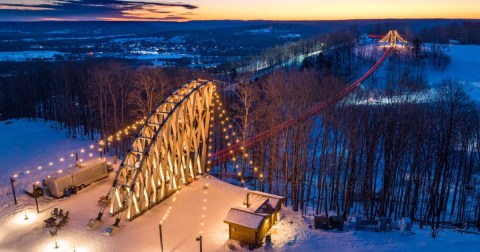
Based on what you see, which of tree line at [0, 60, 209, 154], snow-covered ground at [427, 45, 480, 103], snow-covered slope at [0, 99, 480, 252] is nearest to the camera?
snow-covered slope at [0, 99, 480, 252]

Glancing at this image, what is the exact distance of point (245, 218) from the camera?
2030 cm

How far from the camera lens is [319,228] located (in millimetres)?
22594

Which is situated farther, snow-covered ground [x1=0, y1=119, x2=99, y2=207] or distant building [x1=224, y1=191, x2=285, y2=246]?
snow-covered ground [x1=0, y1=119, x2=99, y2=207]

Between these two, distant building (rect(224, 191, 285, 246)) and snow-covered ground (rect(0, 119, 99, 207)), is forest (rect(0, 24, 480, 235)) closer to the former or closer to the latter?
snow-covered ground (rect(0, 119, 99, 207))

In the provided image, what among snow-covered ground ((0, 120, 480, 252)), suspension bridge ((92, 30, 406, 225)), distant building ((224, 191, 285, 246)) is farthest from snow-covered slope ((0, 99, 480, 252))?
suspension bridge ((92, 30, 406, 225))

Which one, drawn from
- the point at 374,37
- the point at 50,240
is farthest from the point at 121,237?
the point at 374,37

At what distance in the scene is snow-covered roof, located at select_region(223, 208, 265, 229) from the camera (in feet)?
64.9

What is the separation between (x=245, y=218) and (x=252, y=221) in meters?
0.49

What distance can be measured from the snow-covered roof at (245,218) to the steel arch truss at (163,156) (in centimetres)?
636

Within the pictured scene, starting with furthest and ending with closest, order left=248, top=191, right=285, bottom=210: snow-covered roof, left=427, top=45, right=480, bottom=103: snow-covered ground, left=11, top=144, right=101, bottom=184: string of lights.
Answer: left=427, top=45, right=480, bottom=103: snow-covered ground < left=11, top=144, right=101, bottom=184: string of lights < left=248, top=191, right=285, bottom=210: snow-covered roof

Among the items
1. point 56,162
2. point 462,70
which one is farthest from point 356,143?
point 462,70

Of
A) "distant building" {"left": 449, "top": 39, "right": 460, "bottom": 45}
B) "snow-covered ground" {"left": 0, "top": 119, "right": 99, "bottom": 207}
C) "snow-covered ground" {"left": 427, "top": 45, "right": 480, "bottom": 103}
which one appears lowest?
"snow-covered ground" {"left": 0, "top": 119, "right": 99, "bottom": 207}

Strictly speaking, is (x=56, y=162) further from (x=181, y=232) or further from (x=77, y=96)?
(x=77, y=96)

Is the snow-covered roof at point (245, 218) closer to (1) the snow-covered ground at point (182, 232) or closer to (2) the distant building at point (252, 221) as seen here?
(2) the distant building at point (252, 221)
